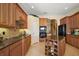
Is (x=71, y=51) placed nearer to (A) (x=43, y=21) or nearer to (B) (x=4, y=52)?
(A) (x=43, y=21)

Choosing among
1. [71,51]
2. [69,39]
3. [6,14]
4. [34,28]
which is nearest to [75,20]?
[69,39]

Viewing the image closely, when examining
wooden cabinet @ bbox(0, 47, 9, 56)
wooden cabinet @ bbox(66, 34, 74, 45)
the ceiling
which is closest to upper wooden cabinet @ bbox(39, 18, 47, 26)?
the ceiling

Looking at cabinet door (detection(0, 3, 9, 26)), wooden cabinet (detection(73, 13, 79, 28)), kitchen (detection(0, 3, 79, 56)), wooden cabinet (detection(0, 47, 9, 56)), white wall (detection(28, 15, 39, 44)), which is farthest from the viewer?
white wall (detection(28, 15, 39, 44))

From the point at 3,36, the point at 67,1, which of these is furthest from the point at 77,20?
the point at 3,36

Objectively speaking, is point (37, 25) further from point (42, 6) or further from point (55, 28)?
point (42, 6)

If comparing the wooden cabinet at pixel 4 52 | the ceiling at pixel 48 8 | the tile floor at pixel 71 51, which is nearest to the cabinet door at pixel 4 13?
the ceiling at pixel 48 8

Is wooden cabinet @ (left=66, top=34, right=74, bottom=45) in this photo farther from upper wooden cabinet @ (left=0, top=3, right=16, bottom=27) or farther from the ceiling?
upper wooden cabinet @ (left=0, top=3, right=16, bottom=27)

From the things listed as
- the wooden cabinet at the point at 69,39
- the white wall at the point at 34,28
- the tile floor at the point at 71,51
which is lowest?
the tile floor at the point at 71,51

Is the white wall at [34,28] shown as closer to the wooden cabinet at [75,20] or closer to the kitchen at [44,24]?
the kitchen at [44,24]

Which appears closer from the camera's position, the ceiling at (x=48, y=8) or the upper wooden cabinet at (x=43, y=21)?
the ceiling at (x=48, y=8)

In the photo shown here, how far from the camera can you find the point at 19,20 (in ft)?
8.81

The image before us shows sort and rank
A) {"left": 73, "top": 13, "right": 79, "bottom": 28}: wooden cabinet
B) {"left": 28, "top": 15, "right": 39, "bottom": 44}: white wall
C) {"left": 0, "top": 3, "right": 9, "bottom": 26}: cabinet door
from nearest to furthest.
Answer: {"left": 0, "top": 3, "right": 9, "bottom": 26}: cabinet door, {"left": 73, "top": 13, "right": 79, "bottom": 28}: wooden cabinet, {"left": 28, "top": 15, "right": 39, "bottom": 44}: white wall

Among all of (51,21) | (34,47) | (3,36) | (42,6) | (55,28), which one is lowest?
(34,47)

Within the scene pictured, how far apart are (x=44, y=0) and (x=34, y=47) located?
3.80 feet
